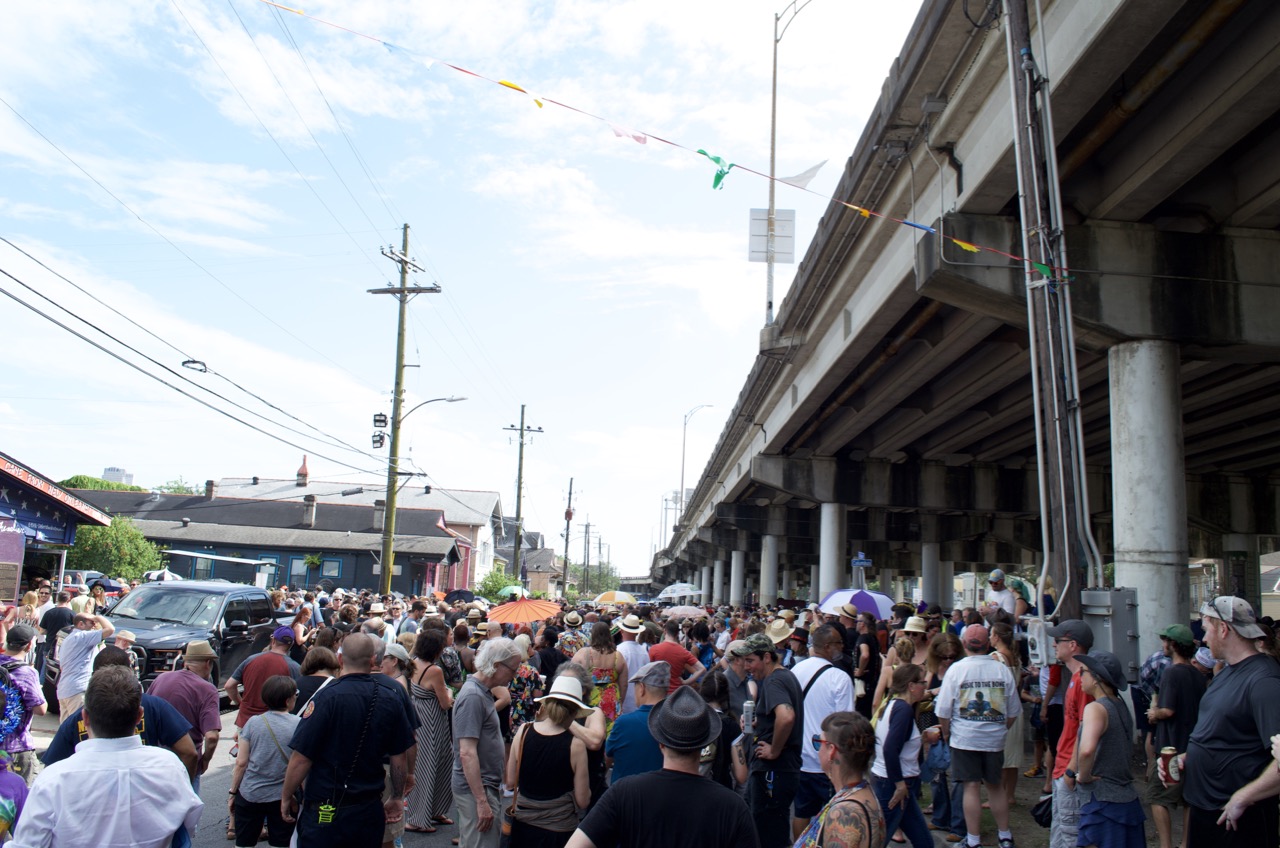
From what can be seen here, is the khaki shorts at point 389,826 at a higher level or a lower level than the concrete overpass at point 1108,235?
lower

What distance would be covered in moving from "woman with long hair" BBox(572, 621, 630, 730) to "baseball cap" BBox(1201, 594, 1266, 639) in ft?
15.6

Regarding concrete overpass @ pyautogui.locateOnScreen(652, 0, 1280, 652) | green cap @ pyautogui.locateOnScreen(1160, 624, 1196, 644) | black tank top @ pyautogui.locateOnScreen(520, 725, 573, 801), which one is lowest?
black tank top @ pyautogui.locateOnScreen(520, 725, 573, 801)

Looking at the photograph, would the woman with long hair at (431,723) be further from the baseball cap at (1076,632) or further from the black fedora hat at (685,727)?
the baseball cap at (1076,632)

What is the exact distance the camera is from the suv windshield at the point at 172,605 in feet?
51.7

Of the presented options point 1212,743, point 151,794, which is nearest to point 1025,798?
point 1212,743

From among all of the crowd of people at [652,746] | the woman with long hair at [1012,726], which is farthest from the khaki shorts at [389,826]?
the woman with long hair at [1012,726]

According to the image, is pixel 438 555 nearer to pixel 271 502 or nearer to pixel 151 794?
pixel 271 502

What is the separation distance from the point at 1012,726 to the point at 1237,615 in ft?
12.6

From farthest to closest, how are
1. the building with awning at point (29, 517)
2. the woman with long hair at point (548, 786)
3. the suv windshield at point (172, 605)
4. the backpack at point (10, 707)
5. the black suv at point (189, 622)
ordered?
the building with awning at point (29, 517), the suv windshield at point (172, 605), the black suv at point (189, 622), the backpack at point (10, 707), the woman with long hair at point (548, 786)

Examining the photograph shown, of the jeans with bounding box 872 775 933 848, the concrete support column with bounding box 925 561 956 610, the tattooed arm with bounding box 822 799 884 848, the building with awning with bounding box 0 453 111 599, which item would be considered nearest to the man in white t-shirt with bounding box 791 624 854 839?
the jeans with bounding box 872 775 933 848

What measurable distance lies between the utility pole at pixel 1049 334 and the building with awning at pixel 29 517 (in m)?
21.8

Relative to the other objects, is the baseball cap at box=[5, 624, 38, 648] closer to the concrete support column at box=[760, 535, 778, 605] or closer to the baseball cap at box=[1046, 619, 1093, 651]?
the baseball cap at box=[1046, 619, 1093, 651]

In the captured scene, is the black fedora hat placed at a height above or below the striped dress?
above

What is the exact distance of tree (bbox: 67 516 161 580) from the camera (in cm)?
3819
